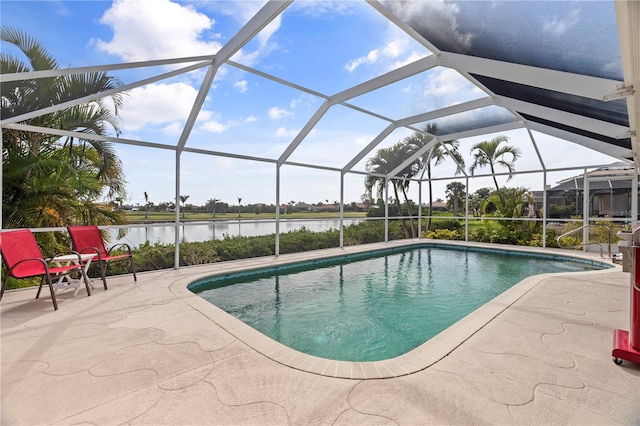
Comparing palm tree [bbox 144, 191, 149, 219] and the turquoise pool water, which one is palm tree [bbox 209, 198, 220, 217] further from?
the turquoise pool water

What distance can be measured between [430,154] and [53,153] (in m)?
10.9

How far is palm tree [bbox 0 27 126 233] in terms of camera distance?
14.9 feet

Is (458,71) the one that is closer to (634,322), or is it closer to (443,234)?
(634,322)

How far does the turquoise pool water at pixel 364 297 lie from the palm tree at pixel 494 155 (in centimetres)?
460

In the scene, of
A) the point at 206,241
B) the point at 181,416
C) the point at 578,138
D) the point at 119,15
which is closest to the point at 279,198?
the point at 206,241

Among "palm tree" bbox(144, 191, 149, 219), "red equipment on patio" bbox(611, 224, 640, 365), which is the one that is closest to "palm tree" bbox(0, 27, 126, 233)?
"palm tree" bbox(144, 191, 149, 219)

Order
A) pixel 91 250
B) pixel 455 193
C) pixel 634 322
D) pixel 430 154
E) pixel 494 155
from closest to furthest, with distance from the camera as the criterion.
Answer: pixel 634 322
pixel 91 250
pixel 430 154
pixel 494 155
pixel 455 193

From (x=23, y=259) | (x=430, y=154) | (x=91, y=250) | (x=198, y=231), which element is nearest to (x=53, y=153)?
(x=91, y=250)

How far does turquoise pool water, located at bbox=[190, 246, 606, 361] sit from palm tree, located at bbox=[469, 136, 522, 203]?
4.60 m

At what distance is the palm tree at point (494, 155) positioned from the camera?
1201 centimetres

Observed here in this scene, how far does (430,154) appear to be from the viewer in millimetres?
A: 11305

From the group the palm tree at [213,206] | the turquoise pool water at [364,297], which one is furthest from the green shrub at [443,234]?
the palm tree at [213,206]

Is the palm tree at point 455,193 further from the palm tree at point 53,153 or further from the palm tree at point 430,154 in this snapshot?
the palm tree at point 53,153

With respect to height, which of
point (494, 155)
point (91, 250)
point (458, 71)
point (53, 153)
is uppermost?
point (458, 71)
